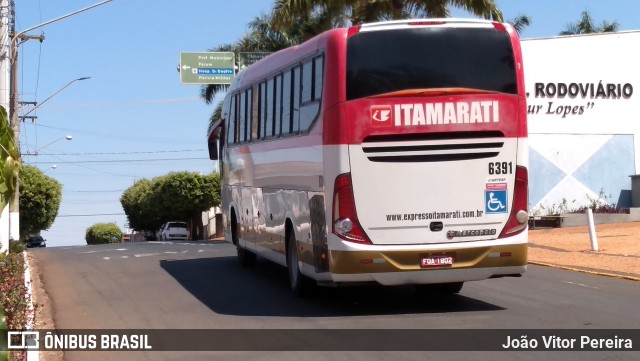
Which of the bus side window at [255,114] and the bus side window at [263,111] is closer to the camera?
the bus side window at [263,111]

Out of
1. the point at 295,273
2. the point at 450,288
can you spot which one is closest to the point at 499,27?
the point at 450,288

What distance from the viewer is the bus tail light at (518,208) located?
12789mm

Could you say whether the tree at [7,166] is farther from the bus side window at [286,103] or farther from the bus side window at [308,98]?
the bus side window at [286,103]

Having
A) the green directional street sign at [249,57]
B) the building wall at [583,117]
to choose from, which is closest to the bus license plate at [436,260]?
the building wall at [583,117]

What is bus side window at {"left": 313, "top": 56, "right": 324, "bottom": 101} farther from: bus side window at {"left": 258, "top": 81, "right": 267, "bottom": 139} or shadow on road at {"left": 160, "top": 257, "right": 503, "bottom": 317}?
bus side window at {"left": 258, "top": 81, "right": 267, "bottom": 139}

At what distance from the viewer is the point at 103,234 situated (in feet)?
287

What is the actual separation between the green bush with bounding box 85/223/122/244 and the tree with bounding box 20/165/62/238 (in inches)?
1213

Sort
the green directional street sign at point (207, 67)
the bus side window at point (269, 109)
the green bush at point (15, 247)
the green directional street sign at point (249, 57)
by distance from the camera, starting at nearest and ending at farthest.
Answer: the bus side window at point (269, 109) → the green bush at point (15, 247) → the green directional street sign at point (249, 57) → the green directional street sign at point (207, 67)

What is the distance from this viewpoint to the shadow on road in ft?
44.0

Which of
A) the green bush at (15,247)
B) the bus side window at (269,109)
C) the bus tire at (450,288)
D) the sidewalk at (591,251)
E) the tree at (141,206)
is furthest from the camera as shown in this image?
the tree at (141,206)

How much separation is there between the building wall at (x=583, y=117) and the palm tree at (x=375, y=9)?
255 inches

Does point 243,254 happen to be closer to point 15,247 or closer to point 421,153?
point 15,247

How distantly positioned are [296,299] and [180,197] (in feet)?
159

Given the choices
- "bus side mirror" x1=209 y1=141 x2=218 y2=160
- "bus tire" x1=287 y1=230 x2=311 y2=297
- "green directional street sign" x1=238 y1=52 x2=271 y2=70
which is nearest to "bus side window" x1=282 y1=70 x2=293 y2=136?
"bus tire" x1=287 y1=230 x2=311 y2=297
